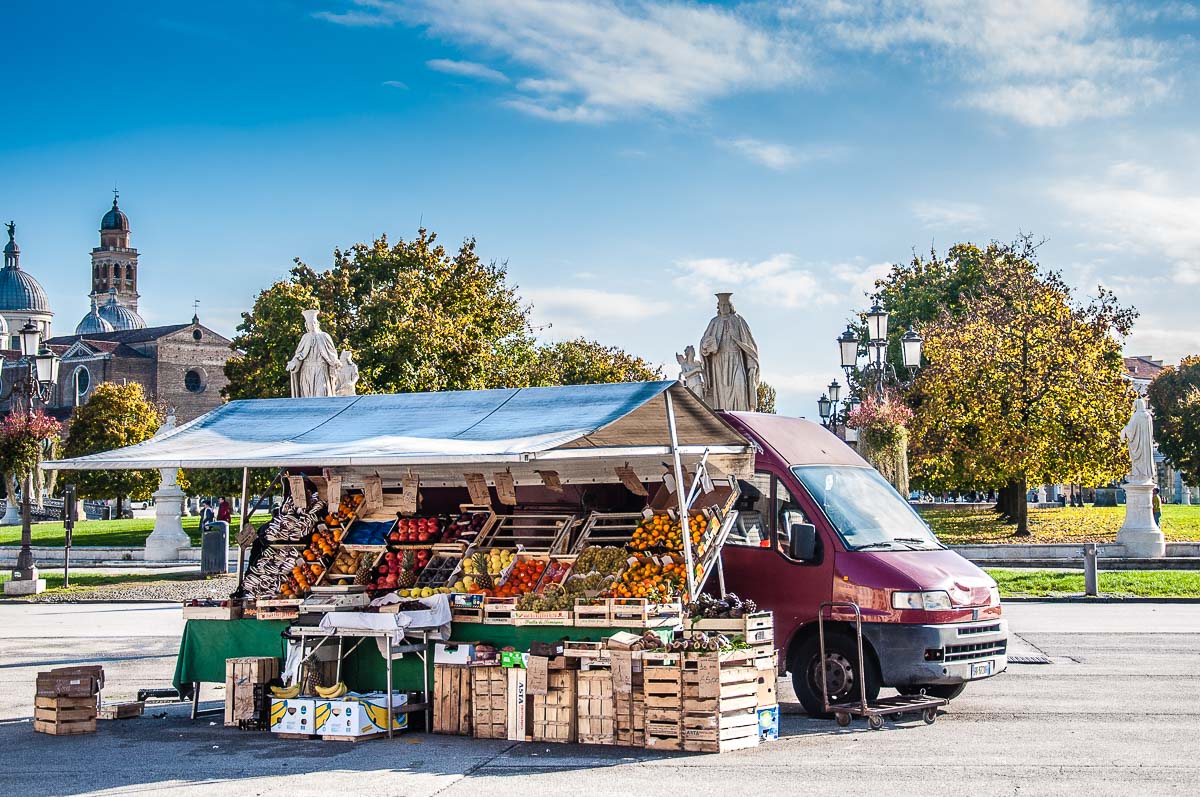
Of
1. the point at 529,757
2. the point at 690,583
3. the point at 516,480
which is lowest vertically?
the point at 529,757

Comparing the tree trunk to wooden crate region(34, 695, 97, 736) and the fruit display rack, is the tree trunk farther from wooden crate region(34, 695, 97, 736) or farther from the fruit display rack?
wooden crate region(34, 695, 97, 736)

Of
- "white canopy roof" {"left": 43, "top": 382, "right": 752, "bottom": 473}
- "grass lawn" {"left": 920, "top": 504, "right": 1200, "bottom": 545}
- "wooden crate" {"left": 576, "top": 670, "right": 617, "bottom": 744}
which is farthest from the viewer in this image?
"grass lawn" {"left": 920, "top": 504, "right": 1200, "bottom": 545}

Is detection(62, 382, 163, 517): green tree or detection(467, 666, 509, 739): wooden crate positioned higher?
detection(62, 382, 163, 517): green tree

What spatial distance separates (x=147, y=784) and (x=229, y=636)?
336 cm

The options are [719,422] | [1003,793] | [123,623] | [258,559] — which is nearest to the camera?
[1003,793]

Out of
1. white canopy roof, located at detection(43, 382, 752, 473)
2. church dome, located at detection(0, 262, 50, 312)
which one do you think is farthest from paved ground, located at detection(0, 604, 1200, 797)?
church dome, located at detection(0, 262, 50, 312)

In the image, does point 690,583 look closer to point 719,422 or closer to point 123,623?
point 719,422

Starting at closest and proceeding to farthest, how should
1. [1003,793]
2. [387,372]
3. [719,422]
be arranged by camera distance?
[1003,793], [719,422], [387,372]

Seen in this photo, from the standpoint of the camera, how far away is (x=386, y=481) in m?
15.7

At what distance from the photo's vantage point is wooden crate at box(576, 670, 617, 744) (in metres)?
11.1

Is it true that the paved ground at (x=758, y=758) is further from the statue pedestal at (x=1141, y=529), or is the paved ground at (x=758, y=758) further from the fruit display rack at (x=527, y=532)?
the statue pedestal at (x=1141, y=529)

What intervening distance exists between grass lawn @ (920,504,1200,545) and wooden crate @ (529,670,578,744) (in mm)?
24641

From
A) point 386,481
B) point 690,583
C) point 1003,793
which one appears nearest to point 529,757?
point 690,583

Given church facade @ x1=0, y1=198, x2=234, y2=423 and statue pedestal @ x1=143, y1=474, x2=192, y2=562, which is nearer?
statue pedestal @ x1=143, y1=474, x2=192, y2=562
